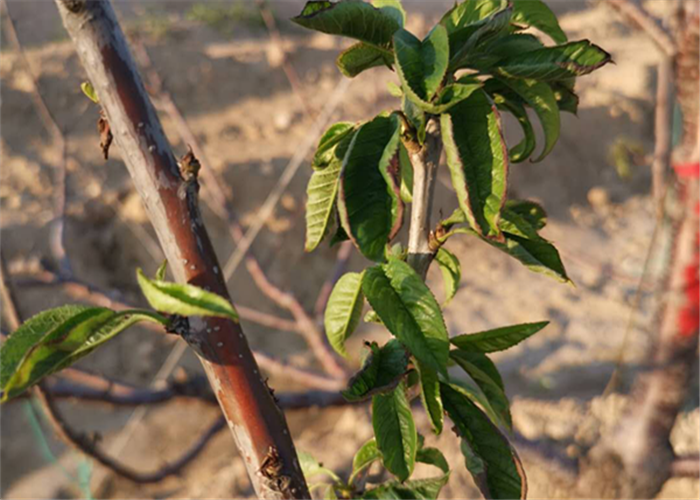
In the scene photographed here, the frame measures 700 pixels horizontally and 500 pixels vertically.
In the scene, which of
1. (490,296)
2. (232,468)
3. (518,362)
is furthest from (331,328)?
(490,296)

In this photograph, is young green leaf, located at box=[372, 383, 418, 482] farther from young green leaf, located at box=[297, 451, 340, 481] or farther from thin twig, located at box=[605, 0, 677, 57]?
thin twig, located at box=[605, 0, 677, 57]

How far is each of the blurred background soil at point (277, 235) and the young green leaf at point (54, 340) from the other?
125 cm

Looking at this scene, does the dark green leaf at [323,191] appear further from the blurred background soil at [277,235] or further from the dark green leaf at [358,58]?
the blurred background soil at [277,235]

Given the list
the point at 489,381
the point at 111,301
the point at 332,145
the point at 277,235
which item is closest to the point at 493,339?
the point at 489,381

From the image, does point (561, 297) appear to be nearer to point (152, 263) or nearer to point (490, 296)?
point (490, 296)

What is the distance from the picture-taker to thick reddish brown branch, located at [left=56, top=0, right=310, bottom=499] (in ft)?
1.78

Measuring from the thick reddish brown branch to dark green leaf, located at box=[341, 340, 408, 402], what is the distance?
93 mm

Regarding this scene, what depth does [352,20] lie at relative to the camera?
54cm

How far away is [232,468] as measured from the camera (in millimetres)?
2000

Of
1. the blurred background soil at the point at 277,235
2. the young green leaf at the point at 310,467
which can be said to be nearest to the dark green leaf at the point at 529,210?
the young green leaf at the point at 310,467

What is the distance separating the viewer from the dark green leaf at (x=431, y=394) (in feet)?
1.99

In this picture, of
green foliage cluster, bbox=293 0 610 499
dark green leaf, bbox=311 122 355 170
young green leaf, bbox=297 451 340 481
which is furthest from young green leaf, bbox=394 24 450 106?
young green leaf, bbox=297 451 340 481

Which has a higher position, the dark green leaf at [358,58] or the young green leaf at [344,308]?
the dark green leaf at [358,58]

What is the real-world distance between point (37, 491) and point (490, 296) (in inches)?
84.9
